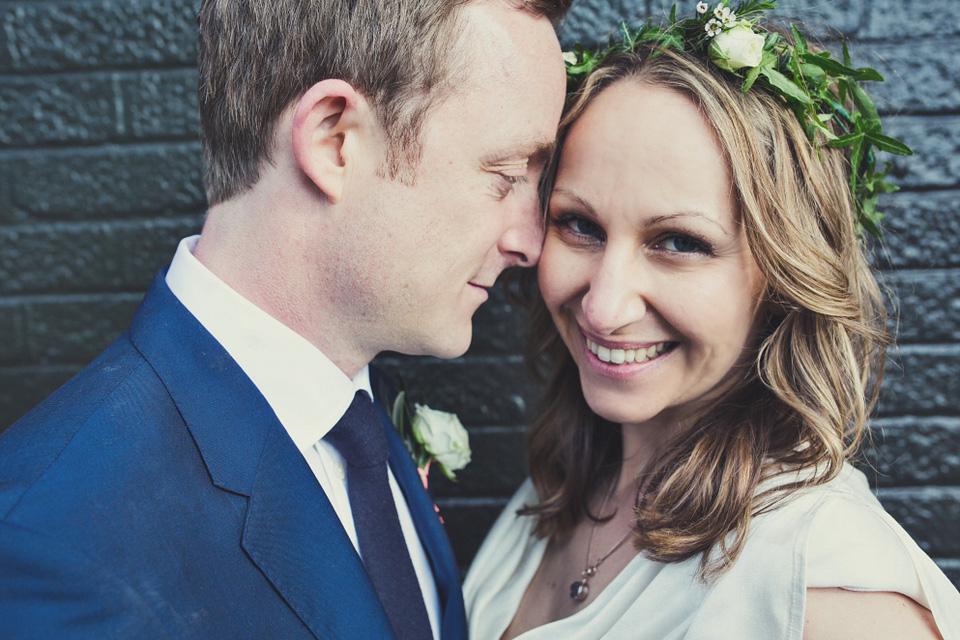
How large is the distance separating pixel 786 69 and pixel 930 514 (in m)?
1.89

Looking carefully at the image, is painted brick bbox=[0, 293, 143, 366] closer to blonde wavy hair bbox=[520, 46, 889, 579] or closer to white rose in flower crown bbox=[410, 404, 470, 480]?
white rose in flower crown bbox=[410, 404, 470, 480]

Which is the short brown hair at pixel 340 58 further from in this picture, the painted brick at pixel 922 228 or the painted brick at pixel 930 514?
the painted brick at pixel 930 514

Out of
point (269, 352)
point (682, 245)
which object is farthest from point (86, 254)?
point (682, 245)

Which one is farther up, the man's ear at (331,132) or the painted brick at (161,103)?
the man's ear at (331,132)

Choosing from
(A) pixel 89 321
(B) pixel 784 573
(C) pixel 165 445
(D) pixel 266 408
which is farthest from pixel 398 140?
(A) pixel 89 321

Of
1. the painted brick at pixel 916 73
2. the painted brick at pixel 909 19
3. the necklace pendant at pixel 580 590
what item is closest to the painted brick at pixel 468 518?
the necklace pendant at pixel 580 590

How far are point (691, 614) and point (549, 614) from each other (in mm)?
533

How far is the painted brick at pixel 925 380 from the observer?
265 centimetres

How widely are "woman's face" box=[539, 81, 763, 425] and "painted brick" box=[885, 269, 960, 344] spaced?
108cm

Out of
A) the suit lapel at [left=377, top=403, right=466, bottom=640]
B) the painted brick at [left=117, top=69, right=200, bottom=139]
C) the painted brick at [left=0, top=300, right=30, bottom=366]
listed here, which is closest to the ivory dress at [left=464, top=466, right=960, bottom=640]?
the suit lapel at [left=377, top=403, right=466, bottom=640]

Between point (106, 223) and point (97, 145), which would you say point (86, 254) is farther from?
point (97, 145)

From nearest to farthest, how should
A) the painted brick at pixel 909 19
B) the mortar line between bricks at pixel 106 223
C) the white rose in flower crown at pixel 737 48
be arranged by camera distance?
1. the white rose in flower crown at pixel 737 48
2. the painted brick at pixel 909 19
3. the mortar line between bricks at pixel 106 223

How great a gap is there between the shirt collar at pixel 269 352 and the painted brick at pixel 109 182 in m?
1.08

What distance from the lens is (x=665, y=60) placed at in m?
1.83
